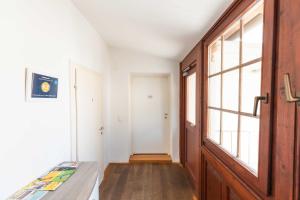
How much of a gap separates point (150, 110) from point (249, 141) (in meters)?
2.94

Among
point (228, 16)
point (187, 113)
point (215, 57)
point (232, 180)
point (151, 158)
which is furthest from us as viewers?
point (151, 158)

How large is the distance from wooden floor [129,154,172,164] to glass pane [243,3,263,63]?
3080mm

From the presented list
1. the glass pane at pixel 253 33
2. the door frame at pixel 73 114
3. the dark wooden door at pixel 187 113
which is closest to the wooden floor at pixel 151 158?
the dark wooden door at pixel 187 113

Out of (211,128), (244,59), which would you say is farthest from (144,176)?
(244,59)

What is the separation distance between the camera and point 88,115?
2.43 m

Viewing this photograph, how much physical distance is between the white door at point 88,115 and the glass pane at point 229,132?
1638 millimetres

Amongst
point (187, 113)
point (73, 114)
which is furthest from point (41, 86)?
point (187, 113)

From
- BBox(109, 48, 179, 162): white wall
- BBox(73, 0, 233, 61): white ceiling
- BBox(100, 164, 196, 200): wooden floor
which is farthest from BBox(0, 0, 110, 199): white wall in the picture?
BBox(109, 48, 179, 162): white wall

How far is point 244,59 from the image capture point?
1.32 metres

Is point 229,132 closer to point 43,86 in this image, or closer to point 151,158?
point 43,86

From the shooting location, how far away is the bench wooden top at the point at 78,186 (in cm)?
109

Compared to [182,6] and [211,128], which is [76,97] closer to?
[182,6]

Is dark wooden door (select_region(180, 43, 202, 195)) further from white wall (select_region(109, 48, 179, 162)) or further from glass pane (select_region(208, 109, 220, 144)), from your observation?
glass pane (select_region(208, 109, 220, 144))

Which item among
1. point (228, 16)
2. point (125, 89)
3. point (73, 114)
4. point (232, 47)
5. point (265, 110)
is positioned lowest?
point (73, 114)
